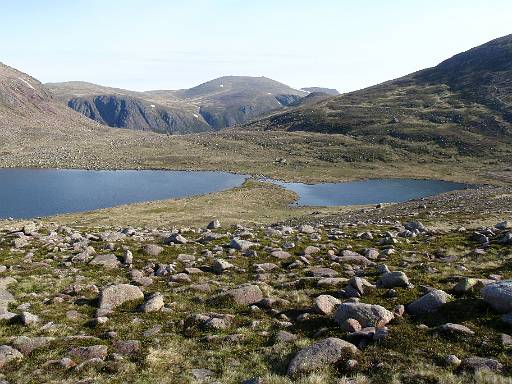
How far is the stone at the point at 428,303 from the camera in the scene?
60.0 feet

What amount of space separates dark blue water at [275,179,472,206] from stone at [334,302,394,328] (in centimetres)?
7030

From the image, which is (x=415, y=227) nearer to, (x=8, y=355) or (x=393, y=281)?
(x=393, y=281)

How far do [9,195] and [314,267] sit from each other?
91144 mm

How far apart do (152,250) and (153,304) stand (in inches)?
442

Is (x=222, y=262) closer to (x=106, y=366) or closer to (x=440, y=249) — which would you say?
(x=106, y=366)

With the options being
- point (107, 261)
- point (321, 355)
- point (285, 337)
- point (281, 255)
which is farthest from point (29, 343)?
point (281, 255)

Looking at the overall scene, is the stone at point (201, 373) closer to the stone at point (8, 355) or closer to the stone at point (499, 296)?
the stone at point (8, 355)

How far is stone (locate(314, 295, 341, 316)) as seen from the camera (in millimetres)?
18906

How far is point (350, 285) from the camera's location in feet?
71.9

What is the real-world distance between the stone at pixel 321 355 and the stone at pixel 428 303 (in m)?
4.51

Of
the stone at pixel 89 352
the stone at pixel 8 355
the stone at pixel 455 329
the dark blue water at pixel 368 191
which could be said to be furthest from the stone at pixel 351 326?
the dark blue water at pixel 368 191

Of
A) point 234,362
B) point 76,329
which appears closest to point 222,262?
point 76,329

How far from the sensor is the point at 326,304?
19297 mm

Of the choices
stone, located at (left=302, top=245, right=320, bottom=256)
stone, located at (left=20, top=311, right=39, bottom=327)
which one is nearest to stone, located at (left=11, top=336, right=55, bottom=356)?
stone, located at (left=20, top=311, right=39, bottom=327)
